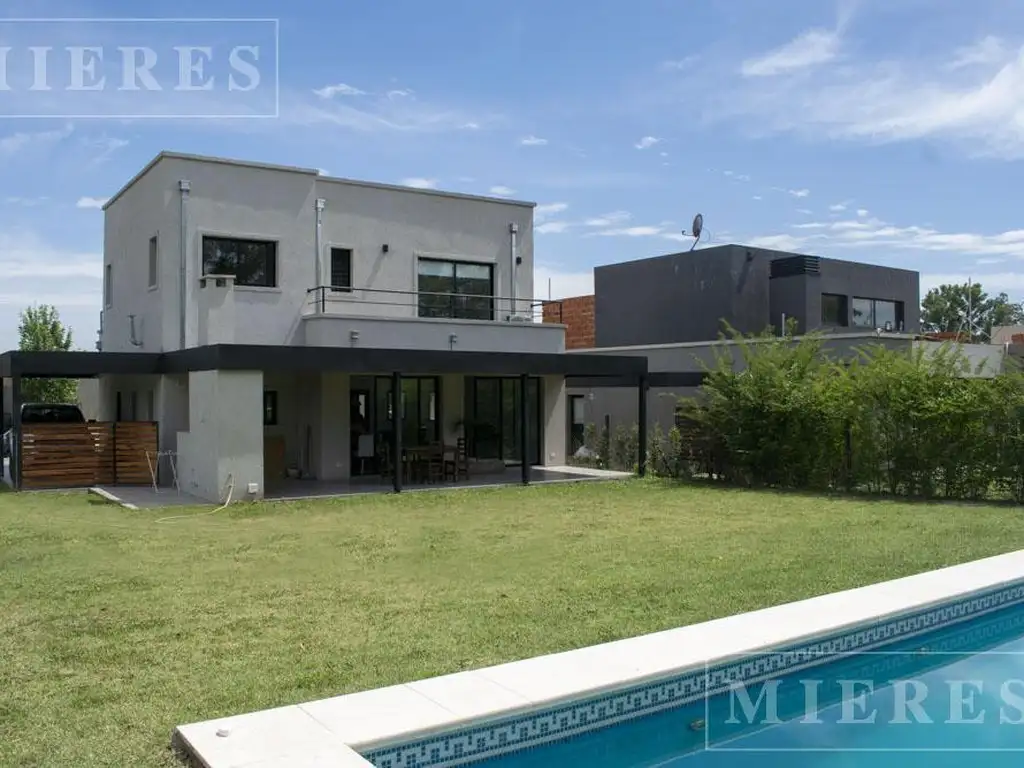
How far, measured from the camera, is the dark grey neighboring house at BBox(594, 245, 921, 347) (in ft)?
93.0

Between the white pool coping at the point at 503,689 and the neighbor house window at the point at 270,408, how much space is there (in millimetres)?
14516

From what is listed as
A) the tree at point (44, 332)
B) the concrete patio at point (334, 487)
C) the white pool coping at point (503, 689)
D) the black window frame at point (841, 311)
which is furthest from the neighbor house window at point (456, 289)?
the tree at point (44, 332)

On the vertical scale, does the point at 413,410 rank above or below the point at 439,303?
below

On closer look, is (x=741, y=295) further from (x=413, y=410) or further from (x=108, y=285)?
(x=108, y=285)

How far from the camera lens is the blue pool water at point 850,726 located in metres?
5.68

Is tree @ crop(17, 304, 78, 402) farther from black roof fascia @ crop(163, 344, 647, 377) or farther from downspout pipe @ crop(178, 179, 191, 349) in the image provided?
black roof fascia @ crop(163, 344, 647, 377)

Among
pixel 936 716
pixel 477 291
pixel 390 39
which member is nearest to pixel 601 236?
pixel 477 291

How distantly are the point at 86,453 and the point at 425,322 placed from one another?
7404 mm

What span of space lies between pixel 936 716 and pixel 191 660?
5399 mm

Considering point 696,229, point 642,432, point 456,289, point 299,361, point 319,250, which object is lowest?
point 642,432

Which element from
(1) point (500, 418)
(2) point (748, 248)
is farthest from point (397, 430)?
(2) point (748, 248)

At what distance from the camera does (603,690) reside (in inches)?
221

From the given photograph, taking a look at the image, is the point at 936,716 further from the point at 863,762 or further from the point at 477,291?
the point at 477,291

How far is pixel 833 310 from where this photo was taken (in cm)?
2975
